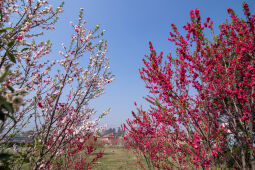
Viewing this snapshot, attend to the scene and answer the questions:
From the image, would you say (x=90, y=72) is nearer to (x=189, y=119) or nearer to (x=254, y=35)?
(x=189, y=119)

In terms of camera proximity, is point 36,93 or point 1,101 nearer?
point 1,101

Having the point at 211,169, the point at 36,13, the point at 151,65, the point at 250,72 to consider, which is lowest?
the point at 211,169

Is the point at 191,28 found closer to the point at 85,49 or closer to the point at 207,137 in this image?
the point at 207,137

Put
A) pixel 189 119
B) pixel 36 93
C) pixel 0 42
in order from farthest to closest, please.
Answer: pixel 36 93 → pixel 189 119 → pixel 0 42

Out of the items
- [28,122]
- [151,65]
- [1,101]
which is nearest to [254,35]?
[151,65]

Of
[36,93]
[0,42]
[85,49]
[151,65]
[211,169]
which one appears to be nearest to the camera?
[0,42]

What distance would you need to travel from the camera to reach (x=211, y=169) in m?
2.35

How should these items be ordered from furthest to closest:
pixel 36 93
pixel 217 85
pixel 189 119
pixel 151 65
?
pixel 217 85 → pixel 151 65 → pixel 36 93 → pixel 189 119

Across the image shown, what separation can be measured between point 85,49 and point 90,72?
1.90ft

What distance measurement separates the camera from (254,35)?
3.09 m

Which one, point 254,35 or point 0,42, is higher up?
point 254,35

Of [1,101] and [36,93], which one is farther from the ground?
[36,93]

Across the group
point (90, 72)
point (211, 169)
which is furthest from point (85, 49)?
point (211, 169)

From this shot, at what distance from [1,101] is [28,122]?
2.61m
